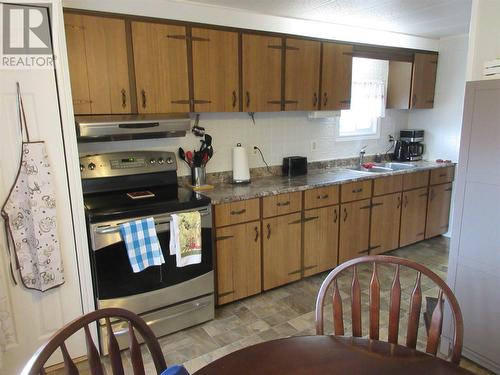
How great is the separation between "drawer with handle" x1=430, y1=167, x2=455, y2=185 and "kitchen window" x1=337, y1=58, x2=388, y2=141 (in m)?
0.82

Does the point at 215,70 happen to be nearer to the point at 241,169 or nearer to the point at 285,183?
the point at 241,169

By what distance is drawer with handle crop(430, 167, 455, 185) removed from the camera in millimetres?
4066

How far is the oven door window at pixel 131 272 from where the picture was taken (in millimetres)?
2240

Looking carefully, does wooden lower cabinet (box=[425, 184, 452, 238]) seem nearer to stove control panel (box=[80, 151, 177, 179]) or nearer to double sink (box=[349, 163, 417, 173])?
double sink (box=[349, 163, 417, 173])

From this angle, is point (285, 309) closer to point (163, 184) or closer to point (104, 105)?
point (163, 184)

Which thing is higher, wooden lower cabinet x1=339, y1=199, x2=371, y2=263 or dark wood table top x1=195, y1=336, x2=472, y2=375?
dark wood table top x1=195, y1=336, x2=472, y2=375

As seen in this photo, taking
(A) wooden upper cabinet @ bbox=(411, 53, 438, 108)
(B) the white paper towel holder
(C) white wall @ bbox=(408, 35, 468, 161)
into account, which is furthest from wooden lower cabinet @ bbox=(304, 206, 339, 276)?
(C) white wall @ bbox=(408, 35, 468, 161)

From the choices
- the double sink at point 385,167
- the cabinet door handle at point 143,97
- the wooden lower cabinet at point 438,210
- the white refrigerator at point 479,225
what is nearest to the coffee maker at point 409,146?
the double sink at point 385,167

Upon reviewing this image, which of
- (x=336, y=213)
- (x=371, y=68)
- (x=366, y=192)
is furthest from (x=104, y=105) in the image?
(x=371, y=68)

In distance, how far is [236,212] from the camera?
2.74m

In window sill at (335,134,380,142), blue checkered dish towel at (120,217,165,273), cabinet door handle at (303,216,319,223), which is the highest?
window sill at (335,134,380,142)

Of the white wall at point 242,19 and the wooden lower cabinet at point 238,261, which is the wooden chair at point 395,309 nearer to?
the wooden lower cabinet at point 238,261

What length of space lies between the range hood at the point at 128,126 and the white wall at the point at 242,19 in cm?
76

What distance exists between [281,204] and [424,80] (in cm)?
260
